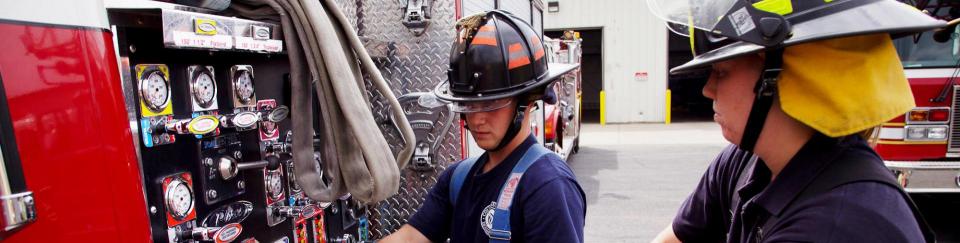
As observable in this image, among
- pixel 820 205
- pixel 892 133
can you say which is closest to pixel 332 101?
pixel 820 205

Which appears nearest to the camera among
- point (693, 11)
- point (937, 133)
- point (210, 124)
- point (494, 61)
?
point (693, 11)

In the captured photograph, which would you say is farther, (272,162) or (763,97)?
(272,162)

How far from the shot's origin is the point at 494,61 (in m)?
2.00

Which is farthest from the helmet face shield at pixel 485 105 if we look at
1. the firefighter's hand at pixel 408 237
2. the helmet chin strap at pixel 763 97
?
the helmet chin strap at pixel 763 97

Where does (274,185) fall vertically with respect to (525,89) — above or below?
below

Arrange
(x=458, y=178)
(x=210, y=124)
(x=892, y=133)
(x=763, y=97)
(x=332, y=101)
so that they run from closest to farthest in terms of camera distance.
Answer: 1. (x=763, y=97)
2. (x=210, y=124)
3. (x=332, y=101)
4. (x=458, y=178)
5. (x=892, y=133)

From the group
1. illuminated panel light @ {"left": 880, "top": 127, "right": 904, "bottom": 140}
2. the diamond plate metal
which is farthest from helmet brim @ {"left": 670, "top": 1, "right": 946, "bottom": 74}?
illuminated panel light @ {"left": 880, "top": 127, "right": 904, "bottom": 140}

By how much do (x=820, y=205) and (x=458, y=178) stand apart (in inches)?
48.1

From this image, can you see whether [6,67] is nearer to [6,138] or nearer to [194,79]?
[6,138]

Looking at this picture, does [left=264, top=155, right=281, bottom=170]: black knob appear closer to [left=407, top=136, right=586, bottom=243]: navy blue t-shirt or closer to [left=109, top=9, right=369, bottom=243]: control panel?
[left=109, top=9, right=369, bottom=243]: control panel

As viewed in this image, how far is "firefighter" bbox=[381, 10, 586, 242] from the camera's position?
5.93ft

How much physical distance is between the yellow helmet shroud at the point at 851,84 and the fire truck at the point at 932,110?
4.89 m

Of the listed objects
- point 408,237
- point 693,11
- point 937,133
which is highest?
point 693,11

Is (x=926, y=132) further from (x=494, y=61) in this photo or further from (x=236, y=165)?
(x=236, y=165)
